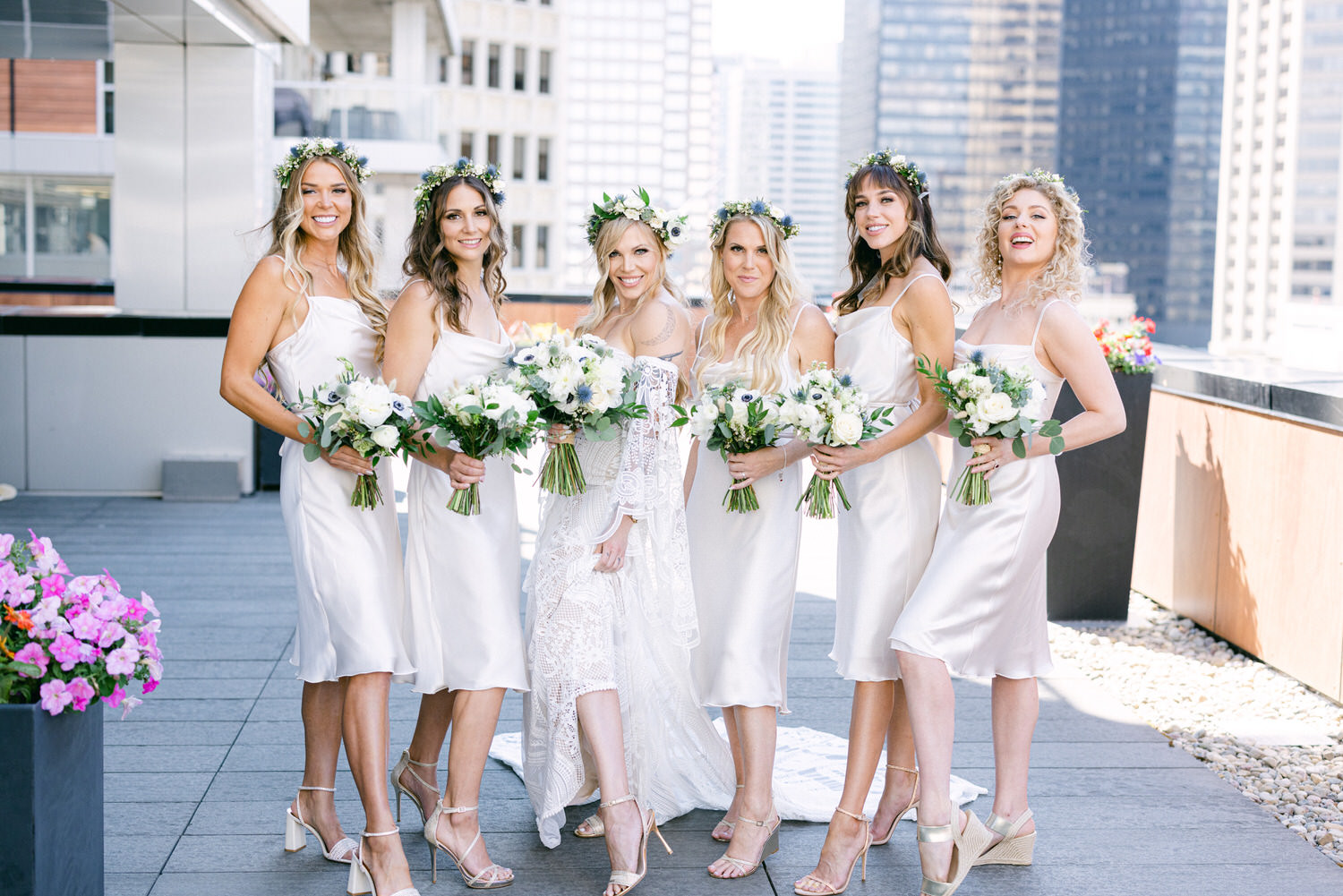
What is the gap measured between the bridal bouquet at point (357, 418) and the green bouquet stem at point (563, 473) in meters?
0.43

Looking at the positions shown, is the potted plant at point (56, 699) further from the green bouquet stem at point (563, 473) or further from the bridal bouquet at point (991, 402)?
the bridal bouquet at point (991, 402)

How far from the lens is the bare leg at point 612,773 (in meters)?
3.73

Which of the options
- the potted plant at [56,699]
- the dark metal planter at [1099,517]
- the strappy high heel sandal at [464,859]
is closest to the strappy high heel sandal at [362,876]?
the strappy high heel sandal at [464,859]

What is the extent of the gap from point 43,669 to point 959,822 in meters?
2.47

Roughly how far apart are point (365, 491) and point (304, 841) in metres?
1.17

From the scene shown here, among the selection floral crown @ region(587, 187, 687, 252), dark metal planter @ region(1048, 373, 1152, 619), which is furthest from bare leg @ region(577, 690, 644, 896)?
dark metal planter @ region(1048, 373, 1152, 619)

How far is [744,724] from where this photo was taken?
157 inches

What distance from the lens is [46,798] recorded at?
285cm

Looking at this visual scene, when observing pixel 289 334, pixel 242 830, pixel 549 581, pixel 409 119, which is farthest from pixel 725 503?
pixel 409 119

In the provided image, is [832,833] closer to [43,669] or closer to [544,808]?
[544,808]

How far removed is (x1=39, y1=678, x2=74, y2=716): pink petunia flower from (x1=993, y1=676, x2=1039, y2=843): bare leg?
259 cm

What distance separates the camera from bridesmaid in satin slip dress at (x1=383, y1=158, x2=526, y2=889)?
381cm

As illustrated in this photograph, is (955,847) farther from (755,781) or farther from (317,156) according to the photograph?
(317,156)

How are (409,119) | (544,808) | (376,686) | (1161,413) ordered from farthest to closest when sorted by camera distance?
(409,119), (1161,413), (544,808), (376,686)
